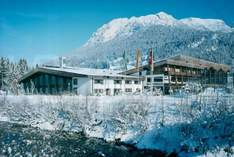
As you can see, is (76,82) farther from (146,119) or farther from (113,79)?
(146,119)

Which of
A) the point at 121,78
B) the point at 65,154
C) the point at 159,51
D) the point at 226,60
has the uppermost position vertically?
the point at 159,51

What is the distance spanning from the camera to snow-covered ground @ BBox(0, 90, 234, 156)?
61.1 ft

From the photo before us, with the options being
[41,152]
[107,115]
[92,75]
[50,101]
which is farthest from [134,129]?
[92,75]

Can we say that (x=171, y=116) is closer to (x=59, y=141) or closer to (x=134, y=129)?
(x=134, y=129)

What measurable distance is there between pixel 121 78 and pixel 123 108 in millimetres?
24169

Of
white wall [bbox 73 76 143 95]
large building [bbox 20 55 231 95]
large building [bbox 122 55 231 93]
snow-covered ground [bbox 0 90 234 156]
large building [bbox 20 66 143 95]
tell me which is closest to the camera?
snow-covered ground [bbox 0 90 234 156]

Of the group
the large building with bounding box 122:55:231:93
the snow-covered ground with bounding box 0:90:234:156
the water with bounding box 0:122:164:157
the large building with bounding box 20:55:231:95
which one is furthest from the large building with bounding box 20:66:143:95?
the water with bounding box 0:122:164:157

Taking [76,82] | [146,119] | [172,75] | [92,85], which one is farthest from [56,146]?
[172,75]

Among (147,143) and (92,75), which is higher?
(92,75)

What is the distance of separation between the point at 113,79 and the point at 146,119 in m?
25.0

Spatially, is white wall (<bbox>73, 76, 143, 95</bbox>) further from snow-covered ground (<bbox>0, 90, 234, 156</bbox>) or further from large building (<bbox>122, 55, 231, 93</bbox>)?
snow-covered ground (<bbox>0, 90, 234, 156</bbox>)

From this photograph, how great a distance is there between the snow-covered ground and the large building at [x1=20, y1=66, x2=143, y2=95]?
9665 mm

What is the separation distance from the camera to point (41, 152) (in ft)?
64.0

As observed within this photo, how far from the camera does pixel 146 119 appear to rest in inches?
933
